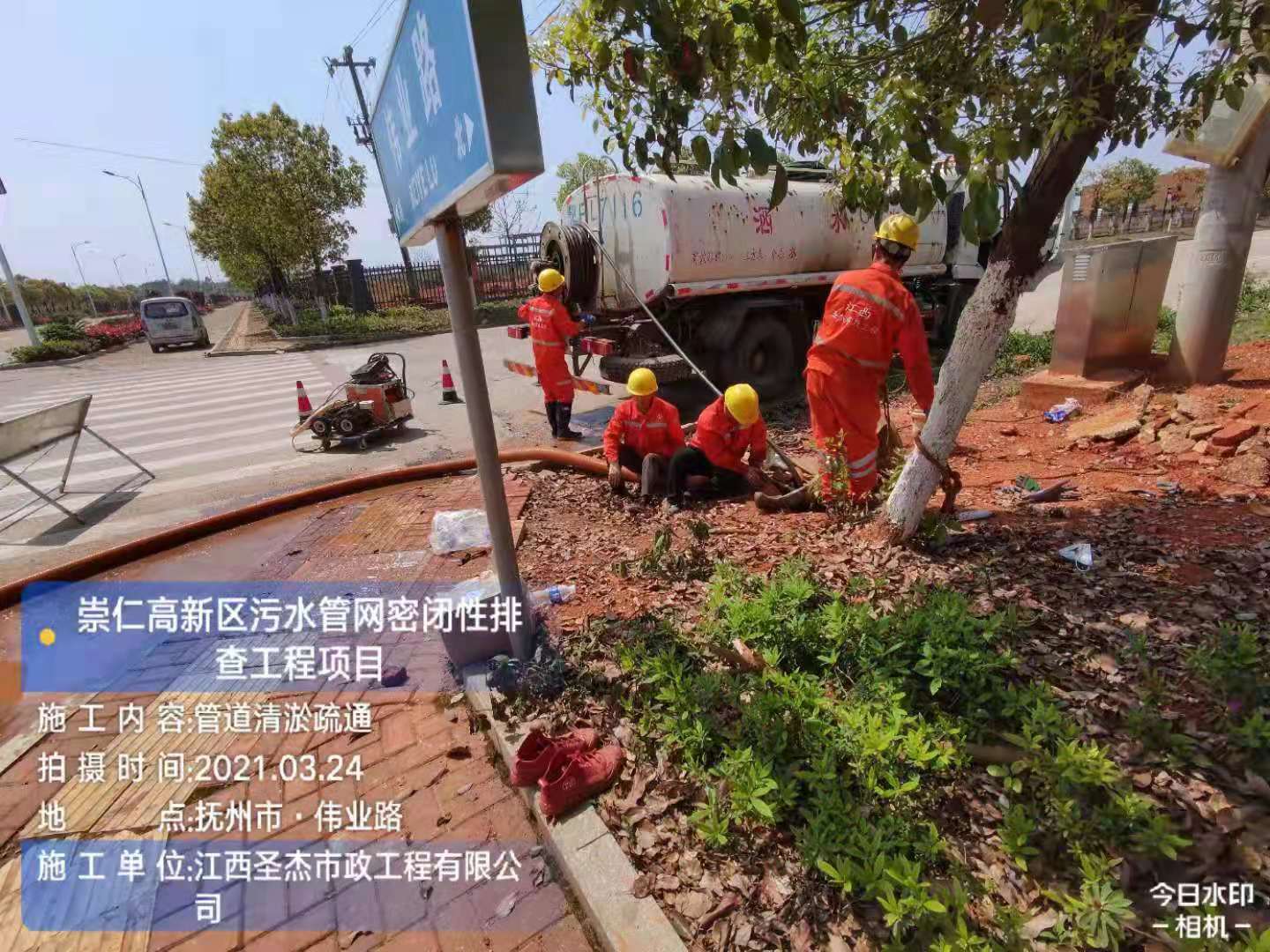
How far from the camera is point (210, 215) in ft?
82.0

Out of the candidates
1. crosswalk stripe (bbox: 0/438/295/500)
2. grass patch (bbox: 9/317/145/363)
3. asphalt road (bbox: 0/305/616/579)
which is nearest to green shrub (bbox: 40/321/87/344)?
grass patch (bbox: 9/317/145/363)

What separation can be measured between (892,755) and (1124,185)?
48.6 m

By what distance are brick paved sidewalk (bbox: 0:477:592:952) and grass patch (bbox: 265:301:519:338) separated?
17002 millimetres

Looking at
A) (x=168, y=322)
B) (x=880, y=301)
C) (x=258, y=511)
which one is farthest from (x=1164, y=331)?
(x=168, y=322)

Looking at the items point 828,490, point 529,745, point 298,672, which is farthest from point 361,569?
point 828,490

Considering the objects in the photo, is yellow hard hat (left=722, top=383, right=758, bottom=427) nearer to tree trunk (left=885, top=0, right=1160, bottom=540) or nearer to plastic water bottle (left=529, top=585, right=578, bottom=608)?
tree trunk (left=885, top=0, right=1160, bottom=540)

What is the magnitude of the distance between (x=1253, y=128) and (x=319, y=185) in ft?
73.1

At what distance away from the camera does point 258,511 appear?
5.14 meters

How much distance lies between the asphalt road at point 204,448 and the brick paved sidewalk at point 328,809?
8.89ft

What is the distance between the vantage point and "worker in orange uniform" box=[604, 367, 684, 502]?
4.63 m

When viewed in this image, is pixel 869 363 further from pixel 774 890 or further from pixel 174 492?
pixel 174 492

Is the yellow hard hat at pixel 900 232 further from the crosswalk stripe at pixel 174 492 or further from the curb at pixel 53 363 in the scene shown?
the curb at pixel 53 363

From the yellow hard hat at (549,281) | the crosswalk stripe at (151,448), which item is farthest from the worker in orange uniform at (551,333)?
the crosswalk stripe at (151,448)

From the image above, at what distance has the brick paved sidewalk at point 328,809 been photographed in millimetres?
1905
